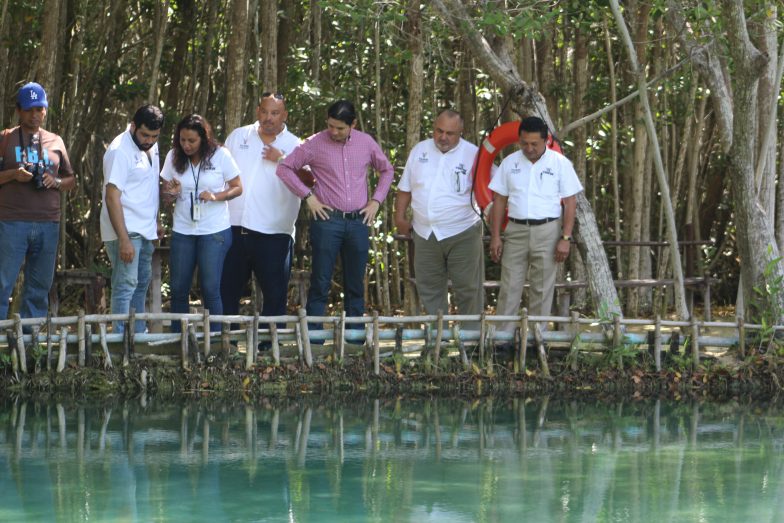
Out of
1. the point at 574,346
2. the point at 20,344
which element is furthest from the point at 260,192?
the point at 574,346

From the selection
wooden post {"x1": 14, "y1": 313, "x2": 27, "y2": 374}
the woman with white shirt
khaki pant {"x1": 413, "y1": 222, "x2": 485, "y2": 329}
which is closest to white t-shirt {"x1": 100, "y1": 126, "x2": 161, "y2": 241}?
the woman with white shirt

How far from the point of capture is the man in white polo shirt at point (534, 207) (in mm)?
7137

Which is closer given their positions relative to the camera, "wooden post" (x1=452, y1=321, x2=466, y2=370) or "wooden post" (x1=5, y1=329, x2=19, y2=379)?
"wooden post" (x1=5, y1=329, x2=19, y2=379)

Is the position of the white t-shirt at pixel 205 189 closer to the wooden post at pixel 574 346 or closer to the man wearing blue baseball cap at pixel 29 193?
the man wearing blue baseball cap at pixel 29 193

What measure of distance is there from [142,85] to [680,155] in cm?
441

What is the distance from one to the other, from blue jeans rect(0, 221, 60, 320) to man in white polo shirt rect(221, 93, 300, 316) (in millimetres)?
980

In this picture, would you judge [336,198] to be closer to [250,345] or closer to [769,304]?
[250,345]

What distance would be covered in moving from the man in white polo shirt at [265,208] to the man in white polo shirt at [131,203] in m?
0.48

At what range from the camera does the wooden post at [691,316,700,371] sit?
726 centimetres

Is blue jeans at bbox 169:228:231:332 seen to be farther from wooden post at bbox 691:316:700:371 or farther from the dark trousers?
wooden post at bbox 691:316:700:371

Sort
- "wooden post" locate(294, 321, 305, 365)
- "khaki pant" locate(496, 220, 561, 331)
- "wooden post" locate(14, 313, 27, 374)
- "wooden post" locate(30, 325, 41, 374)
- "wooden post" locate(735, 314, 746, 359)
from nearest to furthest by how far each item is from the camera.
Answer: "wooden post" locate(14, 313, 27, 374)
"wooden post" locate(30, 325, 41, 374)
"wooden post" locate(294, 321, 305, 365)
"khaki pant" locate(496, 220, 561, 331)
"wooden post" locate(735, 314, 746, 359)

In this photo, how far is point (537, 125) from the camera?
7.08m

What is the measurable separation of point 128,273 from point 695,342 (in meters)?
3.17

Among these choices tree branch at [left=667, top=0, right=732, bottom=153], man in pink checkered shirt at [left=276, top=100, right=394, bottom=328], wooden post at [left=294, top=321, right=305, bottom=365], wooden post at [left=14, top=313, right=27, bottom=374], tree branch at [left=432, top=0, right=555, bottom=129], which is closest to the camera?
wooden post at [left=14, top=313, right=27, bottom=374]
